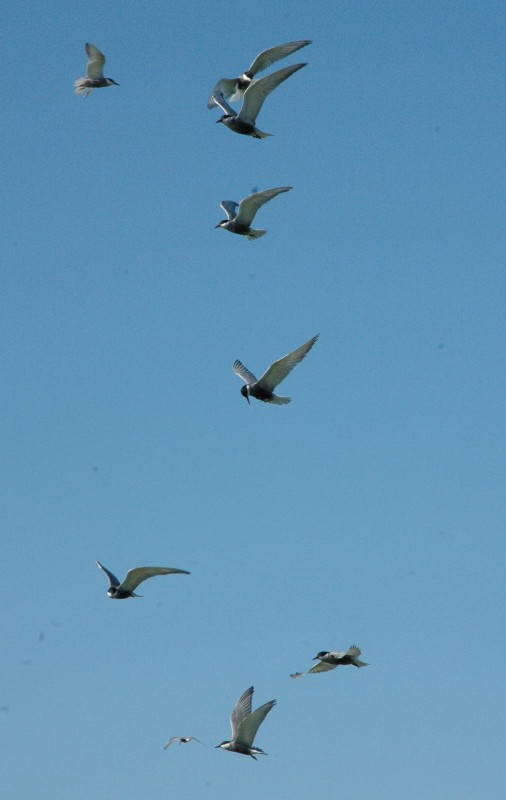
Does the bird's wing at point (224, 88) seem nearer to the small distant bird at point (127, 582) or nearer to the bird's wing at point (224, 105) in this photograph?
the bird's wing at point (224, 105)

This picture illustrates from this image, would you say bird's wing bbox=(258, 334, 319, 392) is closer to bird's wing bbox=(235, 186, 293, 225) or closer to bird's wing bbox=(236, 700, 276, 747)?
bird's wing bbox=(235, 186, 293, 225)

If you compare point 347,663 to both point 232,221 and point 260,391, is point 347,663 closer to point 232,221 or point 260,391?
point 260,391

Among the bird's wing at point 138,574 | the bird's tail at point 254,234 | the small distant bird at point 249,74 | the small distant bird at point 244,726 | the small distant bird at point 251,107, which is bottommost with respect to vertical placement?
the small distant bird at point 244,726

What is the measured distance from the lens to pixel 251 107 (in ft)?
188

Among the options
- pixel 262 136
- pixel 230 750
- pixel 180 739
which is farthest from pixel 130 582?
pixel 262 136

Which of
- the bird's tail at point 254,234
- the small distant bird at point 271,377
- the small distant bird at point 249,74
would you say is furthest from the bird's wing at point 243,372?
the small distant bird at point 249,74

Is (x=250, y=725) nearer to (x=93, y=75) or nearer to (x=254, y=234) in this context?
(x=254, y=234)

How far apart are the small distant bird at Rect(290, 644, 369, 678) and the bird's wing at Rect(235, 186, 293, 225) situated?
14.5 metres

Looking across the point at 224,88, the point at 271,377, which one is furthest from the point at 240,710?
the point at 224,88

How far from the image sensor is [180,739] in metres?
47.9

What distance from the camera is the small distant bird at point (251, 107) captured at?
55938mm

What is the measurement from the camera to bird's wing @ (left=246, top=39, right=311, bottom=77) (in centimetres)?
5502

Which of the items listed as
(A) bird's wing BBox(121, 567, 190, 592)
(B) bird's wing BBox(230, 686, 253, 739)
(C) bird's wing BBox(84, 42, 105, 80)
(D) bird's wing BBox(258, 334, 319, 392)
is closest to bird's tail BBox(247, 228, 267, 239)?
(D) bird's wing BBox(258, 334, 319, 392)

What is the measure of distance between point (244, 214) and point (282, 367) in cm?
647
